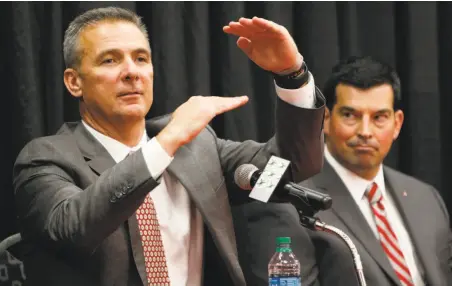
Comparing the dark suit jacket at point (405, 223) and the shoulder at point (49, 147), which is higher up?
the shoulder at point (49, 147)

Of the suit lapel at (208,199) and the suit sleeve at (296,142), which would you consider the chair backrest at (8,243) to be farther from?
the suit sleeve at (296,142)

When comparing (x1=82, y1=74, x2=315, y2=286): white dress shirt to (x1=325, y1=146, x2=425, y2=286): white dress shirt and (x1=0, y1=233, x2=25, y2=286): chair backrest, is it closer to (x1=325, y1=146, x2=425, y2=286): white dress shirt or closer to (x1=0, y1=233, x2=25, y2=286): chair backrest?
(x1=0, y1=233, x2=25, y2=286): chair backrest

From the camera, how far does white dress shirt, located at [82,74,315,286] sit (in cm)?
246

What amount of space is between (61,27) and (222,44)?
63 centimetres

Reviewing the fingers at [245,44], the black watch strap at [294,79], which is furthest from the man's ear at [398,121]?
the fingers at [245,44]

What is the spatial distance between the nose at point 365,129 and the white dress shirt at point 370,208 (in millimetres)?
149

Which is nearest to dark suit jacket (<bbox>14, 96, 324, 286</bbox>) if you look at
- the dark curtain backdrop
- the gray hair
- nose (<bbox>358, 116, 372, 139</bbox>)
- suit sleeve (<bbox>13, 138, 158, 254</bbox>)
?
suit sleeve (<bbox>13, 138, 158, 254</bbox>)

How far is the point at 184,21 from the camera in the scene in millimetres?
3234

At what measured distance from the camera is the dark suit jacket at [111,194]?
7.09 ft

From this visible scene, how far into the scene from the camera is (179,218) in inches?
100

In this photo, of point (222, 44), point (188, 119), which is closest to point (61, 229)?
point (188, 119)

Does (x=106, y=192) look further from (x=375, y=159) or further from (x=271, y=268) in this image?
(x=375, y=159)

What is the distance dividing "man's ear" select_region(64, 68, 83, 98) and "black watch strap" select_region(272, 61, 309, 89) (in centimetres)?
63

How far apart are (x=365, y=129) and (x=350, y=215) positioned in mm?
362
